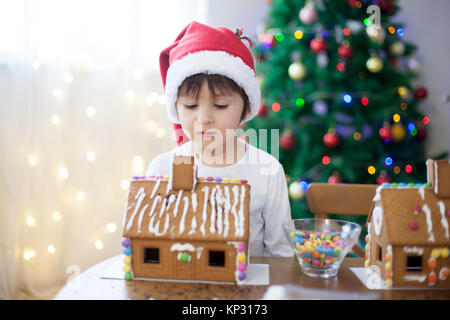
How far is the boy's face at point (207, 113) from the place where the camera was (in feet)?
3.37

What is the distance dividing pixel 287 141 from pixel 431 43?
1.41 metres

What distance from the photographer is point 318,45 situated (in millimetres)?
1951

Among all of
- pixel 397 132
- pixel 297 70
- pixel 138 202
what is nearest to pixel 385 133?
pixel 397 132

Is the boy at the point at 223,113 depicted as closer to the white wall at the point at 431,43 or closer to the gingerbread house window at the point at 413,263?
the gingerbread house window at the point at 413,263

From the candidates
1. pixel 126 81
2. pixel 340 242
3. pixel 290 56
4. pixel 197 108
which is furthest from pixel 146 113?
pixel 340 242

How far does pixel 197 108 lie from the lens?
3.40 feet

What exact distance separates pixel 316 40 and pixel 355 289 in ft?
5.16

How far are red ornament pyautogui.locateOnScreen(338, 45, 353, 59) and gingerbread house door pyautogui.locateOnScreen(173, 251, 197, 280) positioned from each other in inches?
63.1

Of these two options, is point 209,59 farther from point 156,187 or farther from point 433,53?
point 433,53

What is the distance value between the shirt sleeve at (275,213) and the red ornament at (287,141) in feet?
2.63

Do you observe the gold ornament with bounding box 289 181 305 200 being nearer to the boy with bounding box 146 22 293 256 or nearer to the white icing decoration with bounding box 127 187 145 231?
the boy with bounding box 146 22 293 256

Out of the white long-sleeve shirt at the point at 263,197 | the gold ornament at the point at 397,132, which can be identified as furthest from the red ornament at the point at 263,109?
the white long-sleeve shirt at the point at 263,197

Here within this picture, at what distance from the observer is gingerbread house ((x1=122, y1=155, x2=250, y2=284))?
2.36 feet
